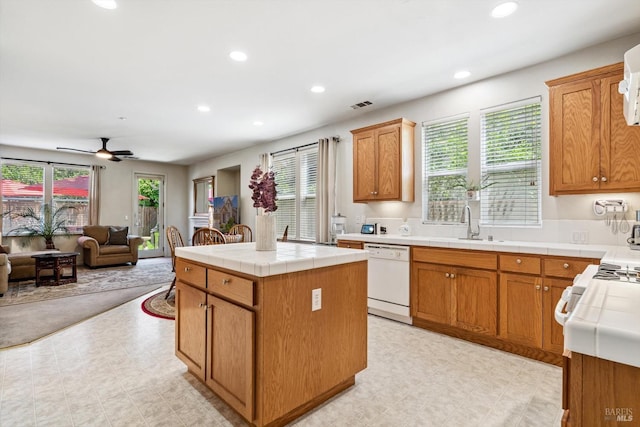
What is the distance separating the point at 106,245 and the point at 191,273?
684 cm

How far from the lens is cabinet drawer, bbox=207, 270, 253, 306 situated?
1.69 meters

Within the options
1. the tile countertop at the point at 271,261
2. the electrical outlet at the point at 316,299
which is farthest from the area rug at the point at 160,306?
the electrical outlet at the point at 316,299

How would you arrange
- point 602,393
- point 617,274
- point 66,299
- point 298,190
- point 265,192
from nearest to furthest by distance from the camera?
point 602,393 → point 617,274 → point 265,192 → point 66,299 → point 298,190

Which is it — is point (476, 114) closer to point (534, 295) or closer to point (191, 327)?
point (534, 295)

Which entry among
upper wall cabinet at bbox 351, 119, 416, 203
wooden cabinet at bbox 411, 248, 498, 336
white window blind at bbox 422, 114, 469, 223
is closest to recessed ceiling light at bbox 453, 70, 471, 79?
white window blind at bbox 422, 114, 469, 223

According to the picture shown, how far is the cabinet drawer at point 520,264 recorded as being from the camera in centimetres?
266

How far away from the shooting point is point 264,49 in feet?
9.71

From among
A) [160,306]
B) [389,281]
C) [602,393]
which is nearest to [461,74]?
[389,281]

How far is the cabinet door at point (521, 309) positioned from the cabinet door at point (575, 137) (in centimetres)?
88

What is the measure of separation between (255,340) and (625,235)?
319 centimetres

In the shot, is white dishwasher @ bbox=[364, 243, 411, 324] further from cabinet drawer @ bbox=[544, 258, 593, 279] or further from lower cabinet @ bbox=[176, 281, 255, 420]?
lower cabinet @ bbox=[176, 281, 255, 420]

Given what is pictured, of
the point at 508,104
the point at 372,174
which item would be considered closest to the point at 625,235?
the point at 508,104

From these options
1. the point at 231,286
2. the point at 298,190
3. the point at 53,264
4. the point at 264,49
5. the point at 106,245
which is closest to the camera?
the point at 231,286

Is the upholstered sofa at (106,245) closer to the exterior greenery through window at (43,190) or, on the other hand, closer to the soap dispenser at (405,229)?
the exterior greenery through window at (43,190)
